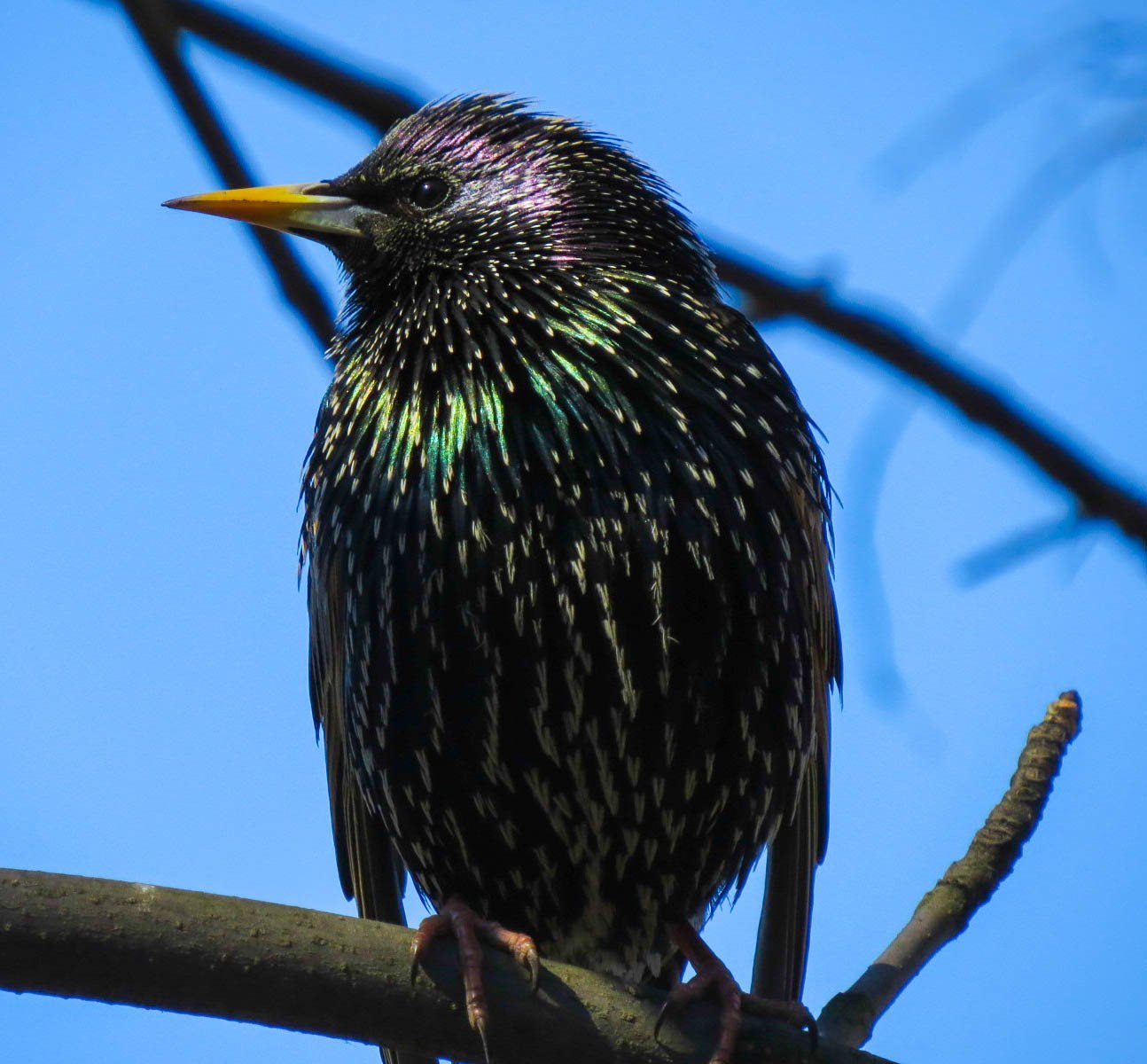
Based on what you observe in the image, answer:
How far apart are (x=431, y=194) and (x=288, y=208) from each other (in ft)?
1.22

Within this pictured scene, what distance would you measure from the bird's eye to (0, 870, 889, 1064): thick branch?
210 centimetres

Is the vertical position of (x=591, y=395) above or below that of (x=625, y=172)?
below

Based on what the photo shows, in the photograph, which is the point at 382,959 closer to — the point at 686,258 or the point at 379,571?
the point at 379,571

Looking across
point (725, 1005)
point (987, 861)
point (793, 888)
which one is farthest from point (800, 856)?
point (725, 1005)

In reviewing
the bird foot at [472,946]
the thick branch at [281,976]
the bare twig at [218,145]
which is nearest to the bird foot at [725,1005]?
the thick branch at [281,976]

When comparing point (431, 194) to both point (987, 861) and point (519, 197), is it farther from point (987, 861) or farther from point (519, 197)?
point (987, 861)

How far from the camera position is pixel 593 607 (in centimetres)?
338

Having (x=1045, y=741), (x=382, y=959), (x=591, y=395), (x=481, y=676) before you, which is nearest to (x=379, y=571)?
(x=481, y=676)

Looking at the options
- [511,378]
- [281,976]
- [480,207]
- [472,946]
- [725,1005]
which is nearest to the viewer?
[281,976]

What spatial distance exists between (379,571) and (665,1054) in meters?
1.27

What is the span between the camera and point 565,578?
3357mm

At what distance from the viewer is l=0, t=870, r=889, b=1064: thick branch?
229 centimetres

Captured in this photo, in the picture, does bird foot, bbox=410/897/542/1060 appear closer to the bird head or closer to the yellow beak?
the bird head

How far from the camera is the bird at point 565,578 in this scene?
11.1ft
